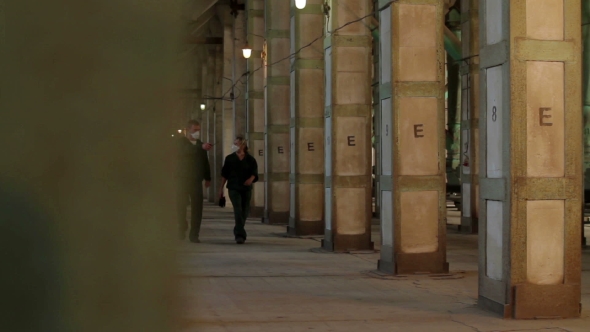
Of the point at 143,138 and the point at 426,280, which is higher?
the point at 143,138

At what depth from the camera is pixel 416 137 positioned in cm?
1236

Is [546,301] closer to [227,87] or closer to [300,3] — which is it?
[300,3]

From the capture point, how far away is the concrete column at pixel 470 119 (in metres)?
21.9

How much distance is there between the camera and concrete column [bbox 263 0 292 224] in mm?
24891

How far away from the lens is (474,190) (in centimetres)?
2197

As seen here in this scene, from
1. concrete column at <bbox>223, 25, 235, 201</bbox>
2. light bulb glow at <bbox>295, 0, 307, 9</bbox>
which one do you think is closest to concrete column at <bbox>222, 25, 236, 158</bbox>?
concrete column at <bbox>223, 25, 235, 201</bbox>

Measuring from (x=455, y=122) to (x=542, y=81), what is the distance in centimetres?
2380

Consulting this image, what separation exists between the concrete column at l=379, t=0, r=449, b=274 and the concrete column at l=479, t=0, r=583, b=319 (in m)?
3.57

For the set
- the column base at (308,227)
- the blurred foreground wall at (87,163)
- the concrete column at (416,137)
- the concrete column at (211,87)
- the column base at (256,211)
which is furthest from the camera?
the concrete column at (211,87)

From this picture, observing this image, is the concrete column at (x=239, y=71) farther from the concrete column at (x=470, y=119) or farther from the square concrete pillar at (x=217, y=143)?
the concrete column at (x=470, y=119)

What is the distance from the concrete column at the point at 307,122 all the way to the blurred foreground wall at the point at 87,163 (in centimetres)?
1841

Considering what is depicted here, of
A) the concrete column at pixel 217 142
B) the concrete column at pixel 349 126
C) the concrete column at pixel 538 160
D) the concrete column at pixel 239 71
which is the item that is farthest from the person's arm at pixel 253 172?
the concrete column at pixel 217 142

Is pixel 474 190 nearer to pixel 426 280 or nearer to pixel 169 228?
pixel 426 280

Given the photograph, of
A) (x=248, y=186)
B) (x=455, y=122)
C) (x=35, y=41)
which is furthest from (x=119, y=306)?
(x=455, y=122)
